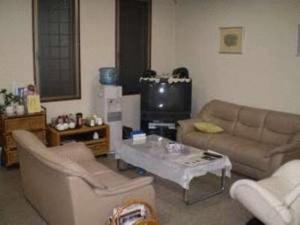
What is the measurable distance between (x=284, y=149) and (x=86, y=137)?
2679 millimetres

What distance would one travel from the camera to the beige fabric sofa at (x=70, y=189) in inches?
100

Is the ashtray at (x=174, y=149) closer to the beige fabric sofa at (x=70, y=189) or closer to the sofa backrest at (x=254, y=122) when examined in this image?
the beige fabric sofa at (x=70, y=189)

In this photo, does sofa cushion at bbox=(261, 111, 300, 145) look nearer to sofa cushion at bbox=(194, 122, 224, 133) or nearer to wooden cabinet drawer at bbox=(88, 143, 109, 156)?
sofa cushion at bbox=(194, 122, 224, 133)

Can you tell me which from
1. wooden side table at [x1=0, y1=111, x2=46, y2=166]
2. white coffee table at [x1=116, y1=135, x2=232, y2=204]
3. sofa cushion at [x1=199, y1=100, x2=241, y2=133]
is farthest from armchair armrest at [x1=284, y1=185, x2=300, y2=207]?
wooden side table at [x1=0, y1=111, x2=46, y2=166]

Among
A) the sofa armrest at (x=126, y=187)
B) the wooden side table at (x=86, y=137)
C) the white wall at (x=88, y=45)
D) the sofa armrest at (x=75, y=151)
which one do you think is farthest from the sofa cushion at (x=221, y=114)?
the sofa armrest at (x=126, y=187)

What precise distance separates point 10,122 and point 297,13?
3.82 metres

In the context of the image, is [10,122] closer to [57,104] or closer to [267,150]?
[57,104]

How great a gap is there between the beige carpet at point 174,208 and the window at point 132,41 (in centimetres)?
221

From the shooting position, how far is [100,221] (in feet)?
8.92

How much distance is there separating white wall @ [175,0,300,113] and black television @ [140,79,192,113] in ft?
1.84

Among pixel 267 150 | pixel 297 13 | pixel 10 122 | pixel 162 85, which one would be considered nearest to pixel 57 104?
pixel 10 122

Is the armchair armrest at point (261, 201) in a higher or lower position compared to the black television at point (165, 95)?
lower

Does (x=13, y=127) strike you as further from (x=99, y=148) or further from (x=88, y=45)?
(x=88, y=45)

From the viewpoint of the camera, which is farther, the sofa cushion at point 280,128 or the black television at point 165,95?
the black television at point 165,95
